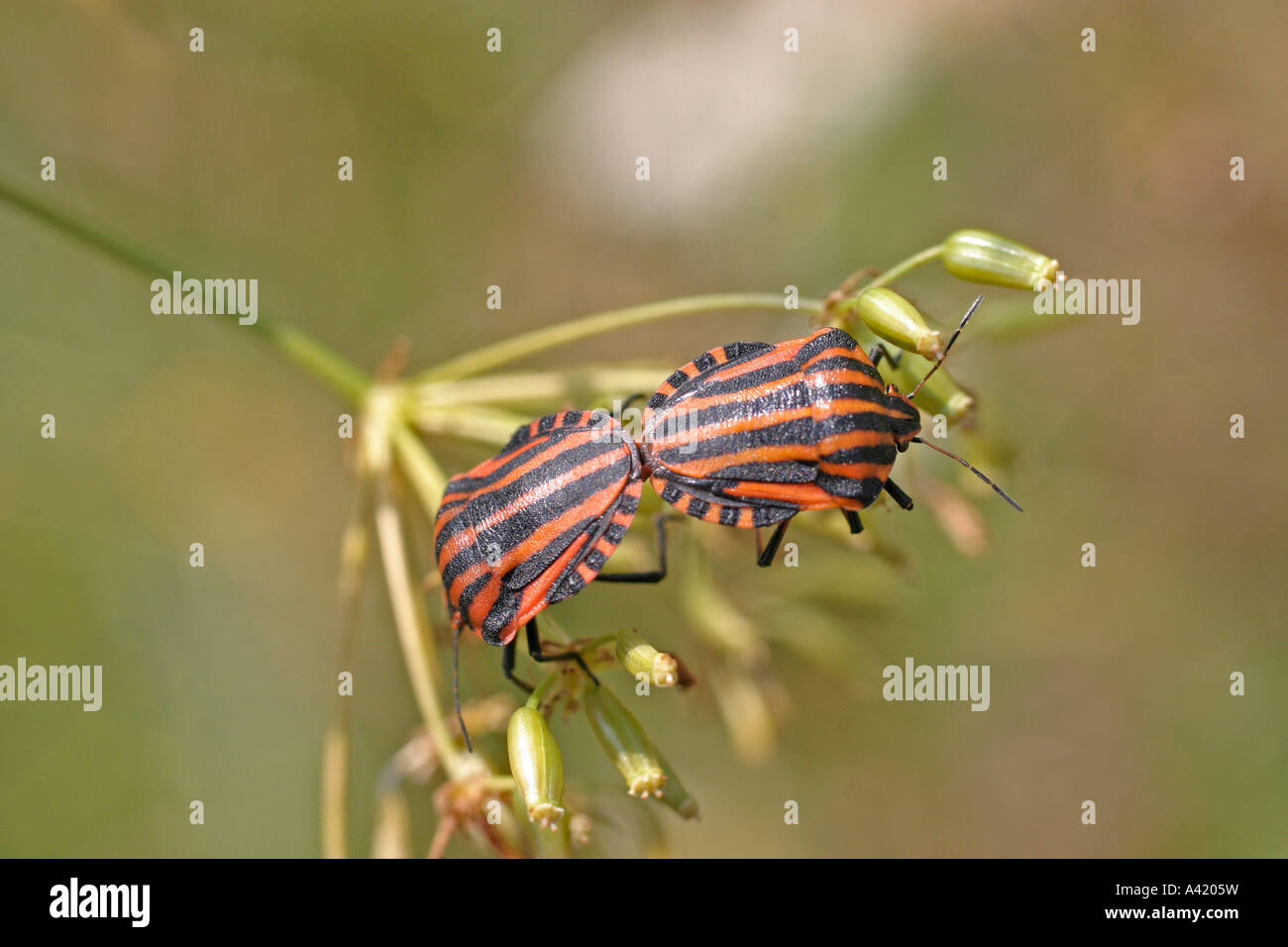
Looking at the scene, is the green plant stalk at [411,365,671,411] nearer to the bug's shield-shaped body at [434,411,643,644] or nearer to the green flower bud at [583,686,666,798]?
the bug's shield-shaped body at [434,411,643,644]

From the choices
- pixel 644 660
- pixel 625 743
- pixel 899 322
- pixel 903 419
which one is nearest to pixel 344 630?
pixel 625 743

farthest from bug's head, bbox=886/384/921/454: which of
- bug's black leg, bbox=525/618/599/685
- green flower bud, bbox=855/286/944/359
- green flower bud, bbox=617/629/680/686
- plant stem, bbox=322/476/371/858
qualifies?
plant stem, bbox=322/476/371/858

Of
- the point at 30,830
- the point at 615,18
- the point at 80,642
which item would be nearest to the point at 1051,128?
the point at 615,18

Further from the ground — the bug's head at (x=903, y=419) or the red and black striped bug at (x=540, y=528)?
the bug's head at (x=903, y=419)

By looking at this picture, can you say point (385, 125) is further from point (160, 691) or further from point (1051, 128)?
point (1051, 128)

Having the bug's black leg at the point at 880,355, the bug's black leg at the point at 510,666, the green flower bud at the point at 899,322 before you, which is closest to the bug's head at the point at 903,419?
the bug's black leg at the point at 880,355

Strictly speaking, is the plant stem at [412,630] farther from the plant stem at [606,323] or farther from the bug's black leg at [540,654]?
the plant stem at [606,323]
